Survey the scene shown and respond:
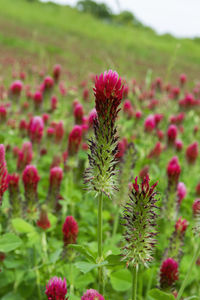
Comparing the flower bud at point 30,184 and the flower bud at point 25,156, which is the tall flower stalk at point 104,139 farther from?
the flower bud at point 25,156

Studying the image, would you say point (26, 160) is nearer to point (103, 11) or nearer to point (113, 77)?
point (113, 77)

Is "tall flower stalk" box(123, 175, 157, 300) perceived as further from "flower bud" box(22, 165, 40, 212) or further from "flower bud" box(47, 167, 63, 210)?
"flower bud" box(47, 167, 63, 210)

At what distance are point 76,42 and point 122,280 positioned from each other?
14.9 meters

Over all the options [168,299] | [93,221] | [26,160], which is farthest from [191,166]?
[168,299]

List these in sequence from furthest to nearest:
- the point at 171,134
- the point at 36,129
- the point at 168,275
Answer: the point at 171,134
the point at 36,129
the point at 168,275

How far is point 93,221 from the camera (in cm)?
270

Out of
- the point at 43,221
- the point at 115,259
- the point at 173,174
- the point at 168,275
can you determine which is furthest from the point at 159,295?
the point at 173,174

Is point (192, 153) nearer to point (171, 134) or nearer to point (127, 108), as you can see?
point (171, 134)

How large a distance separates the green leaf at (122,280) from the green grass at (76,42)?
318 inches

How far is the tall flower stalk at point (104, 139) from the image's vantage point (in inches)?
43.7

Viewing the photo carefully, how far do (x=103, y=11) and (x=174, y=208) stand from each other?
1642 inches

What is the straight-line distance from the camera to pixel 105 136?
117 cm

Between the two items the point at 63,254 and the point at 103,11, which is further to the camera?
the point at 103,11

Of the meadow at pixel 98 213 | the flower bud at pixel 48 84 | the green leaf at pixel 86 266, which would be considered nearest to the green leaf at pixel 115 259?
the meadow at pixel 98 213
